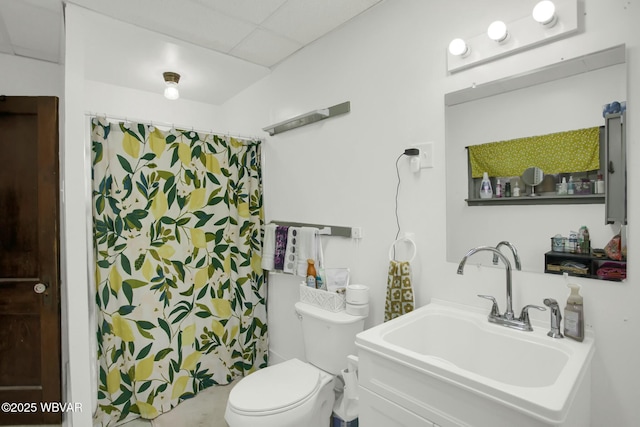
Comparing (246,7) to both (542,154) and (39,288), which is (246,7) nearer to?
(542,154)

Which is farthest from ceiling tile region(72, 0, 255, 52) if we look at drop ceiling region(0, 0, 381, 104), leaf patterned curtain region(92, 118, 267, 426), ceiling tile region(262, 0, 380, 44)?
leaf patterned curtain region(92, 118, 267, 426)

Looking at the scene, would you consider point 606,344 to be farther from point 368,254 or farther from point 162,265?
point 162,265

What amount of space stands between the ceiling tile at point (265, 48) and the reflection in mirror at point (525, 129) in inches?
48.9

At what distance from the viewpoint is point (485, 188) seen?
1.44 m

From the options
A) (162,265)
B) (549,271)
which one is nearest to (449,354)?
(549,271)

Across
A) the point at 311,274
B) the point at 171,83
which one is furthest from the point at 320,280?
the point at 171,83

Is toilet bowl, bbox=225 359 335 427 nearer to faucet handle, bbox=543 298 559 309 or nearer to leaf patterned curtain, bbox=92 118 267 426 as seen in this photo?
leaf patterned curtain, bbox=92 118 267 426

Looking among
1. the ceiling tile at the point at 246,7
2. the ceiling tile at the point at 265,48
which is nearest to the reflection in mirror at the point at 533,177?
the ceiling tile at the point at 246,7

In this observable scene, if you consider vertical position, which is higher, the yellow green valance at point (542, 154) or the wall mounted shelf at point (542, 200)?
the yellow green valance at point (542, 154)

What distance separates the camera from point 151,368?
2.11m

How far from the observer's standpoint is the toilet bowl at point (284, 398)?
57.0 inches

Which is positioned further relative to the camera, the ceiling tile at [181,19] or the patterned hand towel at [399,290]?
the ceiling tile at [181,19]

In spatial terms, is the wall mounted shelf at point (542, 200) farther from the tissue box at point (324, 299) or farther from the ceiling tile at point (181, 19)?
the ceiling tile at point (181, 19)

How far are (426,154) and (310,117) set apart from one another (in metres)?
0.88
